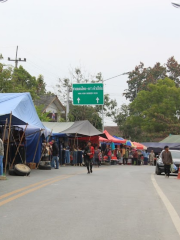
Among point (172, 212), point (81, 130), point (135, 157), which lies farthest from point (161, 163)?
point (135, 157)

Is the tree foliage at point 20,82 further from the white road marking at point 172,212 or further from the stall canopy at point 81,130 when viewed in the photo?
the white road marking at point 172,212

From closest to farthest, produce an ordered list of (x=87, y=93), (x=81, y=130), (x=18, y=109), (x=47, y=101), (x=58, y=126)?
(x=18, y=109) → (x=81, y=130) → (x=87, y=93) → (x=58, y=126) → (x=47, y=101)

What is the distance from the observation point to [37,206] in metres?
9.07

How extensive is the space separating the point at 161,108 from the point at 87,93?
29.1 m

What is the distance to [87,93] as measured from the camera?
32500 mm

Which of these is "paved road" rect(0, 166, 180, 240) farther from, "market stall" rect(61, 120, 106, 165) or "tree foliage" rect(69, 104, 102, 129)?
"tree foliage" rect(69, 104, 102, 129)

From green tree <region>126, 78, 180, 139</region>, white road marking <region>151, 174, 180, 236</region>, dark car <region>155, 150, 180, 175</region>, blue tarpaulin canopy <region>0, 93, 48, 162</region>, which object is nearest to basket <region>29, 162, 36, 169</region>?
blue tarpaulin canopy <region>0, 93, 48, 162</region>

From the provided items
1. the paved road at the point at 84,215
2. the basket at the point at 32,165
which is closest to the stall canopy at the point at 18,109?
the basket at the point at 32,165

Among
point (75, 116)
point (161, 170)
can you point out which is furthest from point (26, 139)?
point (75, 116)

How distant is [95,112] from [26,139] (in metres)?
27.0

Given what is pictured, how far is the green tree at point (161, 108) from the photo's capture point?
58.9 m

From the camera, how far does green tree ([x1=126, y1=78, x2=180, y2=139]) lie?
2318 inches

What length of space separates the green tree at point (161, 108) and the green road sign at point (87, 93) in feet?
90.3

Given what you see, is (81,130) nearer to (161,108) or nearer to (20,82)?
(20,82)
